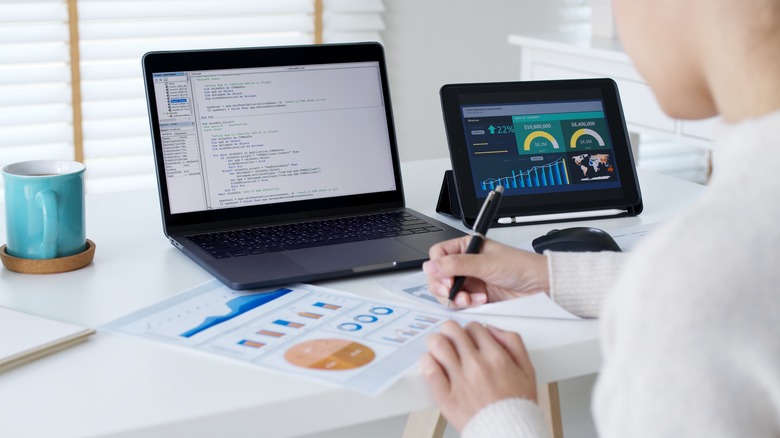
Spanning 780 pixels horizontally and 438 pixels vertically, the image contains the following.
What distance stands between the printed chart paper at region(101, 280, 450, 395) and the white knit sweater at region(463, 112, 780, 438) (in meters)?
0.32

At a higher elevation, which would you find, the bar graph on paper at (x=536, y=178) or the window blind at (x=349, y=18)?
the window blind at (x=349, y=18)

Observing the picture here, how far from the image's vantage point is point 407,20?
3.23m

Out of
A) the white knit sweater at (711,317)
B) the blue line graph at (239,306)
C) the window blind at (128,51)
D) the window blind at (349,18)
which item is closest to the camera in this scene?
the white knit sweater at (711,317)

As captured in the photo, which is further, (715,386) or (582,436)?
(582,436)

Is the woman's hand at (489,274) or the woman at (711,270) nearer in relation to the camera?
the woman at (711,270)

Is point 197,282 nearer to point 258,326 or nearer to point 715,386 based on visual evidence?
point 258,326

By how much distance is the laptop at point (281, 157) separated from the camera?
4.09 feet

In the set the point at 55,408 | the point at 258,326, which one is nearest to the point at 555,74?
the point at 258,326

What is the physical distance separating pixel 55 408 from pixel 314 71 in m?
0.69

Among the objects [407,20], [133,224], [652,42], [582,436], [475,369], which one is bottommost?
[582,436]

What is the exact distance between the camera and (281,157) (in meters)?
1.33

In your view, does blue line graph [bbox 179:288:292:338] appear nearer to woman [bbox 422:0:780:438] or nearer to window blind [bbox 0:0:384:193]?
woman [bbox 422:0:780:438]

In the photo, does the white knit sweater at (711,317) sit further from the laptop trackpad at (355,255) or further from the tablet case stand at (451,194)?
the tablet case stand at (451,194)

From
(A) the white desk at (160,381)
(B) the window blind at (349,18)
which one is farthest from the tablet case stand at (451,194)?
(B) the window blind at (349,18)
